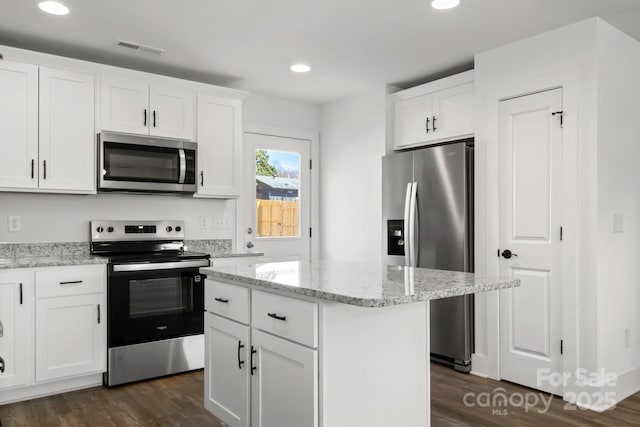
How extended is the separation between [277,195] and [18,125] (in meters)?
2.35

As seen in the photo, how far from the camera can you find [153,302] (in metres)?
3.51

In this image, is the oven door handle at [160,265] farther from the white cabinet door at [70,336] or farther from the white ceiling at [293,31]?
the white ceiling at [293,31]

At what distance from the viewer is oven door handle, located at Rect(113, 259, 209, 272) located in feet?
11.1

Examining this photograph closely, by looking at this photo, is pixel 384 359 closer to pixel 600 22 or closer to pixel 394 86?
pixel 600 22

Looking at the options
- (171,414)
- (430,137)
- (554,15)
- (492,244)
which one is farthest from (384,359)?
(430,137)

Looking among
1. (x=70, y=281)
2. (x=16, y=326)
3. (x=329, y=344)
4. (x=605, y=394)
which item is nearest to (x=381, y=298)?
(x=329, y=344)

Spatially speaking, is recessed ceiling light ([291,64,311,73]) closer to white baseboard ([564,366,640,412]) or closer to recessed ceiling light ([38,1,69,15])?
recessed ceiling light ([38,1,69,15])

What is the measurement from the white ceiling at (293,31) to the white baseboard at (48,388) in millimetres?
2274

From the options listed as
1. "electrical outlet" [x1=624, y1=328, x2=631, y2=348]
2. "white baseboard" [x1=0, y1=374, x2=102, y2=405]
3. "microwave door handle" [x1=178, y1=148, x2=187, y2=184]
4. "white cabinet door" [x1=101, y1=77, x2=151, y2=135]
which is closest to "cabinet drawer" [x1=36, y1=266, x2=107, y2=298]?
"white baseboard" [x1=0, y1=374, x2=102, y2=405]

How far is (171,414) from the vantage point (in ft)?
9.40

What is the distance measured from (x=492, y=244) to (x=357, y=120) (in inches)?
74.2

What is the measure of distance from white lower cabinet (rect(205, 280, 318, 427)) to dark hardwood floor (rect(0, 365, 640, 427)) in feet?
1.48

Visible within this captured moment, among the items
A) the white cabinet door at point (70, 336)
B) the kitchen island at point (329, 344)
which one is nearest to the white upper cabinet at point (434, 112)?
the kitchen island at point (329, 344)

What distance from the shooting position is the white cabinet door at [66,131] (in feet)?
11.1
